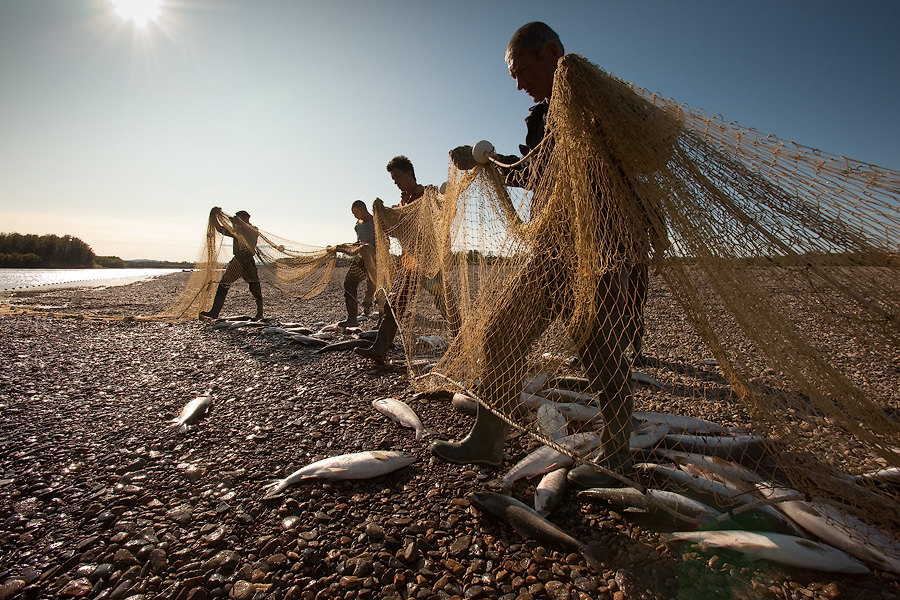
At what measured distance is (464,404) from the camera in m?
3.34

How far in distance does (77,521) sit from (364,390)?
2.29m

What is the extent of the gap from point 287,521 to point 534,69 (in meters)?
2.94

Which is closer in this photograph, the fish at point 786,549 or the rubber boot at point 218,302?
the fish at point 786,549

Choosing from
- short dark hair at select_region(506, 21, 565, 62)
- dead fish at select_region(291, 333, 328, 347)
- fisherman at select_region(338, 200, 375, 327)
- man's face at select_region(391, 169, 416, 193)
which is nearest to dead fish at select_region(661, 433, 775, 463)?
short dark hair at select_region(506, 21, 565, 62)

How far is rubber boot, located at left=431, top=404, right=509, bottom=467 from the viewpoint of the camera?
2477 mm

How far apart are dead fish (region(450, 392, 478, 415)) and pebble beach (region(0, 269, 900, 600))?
6 cm

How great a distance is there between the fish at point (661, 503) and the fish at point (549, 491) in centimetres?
20

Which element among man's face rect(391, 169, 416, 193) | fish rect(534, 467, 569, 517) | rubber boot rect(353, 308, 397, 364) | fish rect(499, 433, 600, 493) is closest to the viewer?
fish rect(534, 467, 569, 517)

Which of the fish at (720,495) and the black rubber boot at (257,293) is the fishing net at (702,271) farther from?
the black rubber boot at (257,293)

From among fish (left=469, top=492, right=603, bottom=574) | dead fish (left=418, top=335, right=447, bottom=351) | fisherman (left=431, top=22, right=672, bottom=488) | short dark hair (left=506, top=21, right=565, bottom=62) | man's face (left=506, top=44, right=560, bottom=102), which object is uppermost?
short dark hair (left=506, top=21, right=565, bottom=62)

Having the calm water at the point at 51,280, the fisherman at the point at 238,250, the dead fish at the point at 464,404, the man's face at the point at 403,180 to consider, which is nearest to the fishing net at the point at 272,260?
the fisherman at the point at 238,250

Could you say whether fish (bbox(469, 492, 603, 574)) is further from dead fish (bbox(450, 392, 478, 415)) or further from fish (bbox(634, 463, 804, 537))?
dead fish (bbox(450, 392, 478, 415))

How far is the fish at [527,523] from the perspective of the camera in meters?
1.75

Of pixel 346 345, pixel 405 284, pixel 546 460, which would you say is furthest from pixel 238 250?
pixel 546 460
